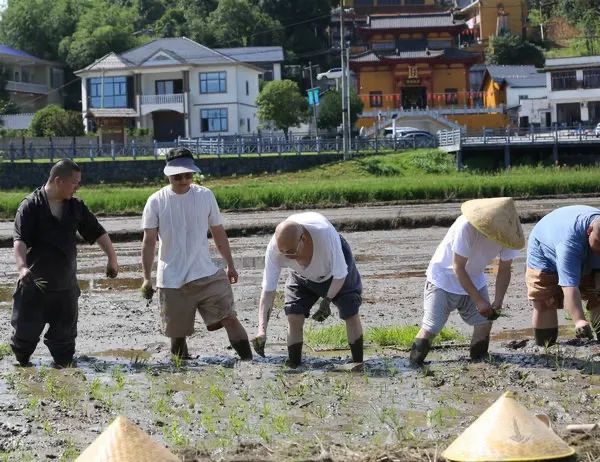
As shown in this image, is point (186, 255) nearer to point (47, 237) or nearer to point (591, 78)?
point (47, 237)

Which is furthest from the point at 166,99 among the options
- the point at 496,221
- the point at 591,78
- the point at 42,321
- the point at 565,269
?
the point at 496,221

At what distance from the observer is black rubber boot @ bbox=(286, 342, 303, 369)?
8.28 meters

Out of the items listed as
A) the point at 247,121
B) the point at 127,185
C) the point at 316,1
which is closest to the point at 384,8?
the point at 316,1

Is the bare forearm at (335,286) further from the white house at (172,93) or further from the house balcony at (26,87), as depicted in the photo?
the house balcony at (26,87)

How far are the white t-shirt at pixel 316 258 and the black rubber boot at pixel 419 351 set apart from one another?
773mm

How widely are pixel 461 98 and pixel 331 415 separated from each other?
209 feet

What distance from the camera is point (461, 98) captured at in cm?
6888

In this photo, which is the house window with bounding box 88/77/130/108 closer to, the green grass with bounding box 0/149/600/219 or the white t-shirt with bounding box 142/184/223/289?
the green grass with bounding box 0/149/600/219

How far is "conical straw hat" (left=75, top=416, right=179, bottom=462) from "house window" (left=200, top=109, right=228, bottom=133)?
59996 millimetres

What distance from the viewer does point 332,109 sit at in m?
60.0

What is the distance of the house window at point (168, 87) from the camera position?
64.3 metres

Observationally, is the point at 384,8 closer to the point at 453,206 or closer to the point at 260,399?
the point at 453,206

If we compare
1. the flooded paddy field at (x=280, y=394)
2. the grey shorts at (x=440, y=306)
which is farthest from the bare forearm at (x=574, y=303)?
the grey shorts at (x=440, y=306)

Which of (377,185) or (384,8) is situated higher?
(384,8)
